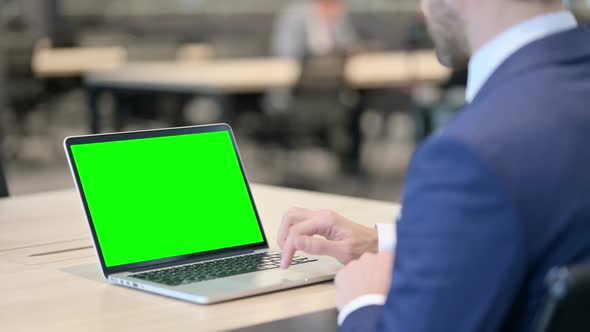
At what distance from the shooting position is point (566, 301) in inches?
40.5

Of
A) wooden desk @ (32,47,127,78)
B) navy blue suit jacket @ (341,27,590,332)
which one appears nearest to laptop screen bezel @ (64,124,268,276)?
navy blue suit jacket @ (341,27,590,332)

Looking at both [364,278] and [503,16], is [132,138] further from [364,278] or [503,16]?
[503,16]

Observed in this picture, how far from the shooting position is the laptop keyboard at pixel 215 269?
1496 mm

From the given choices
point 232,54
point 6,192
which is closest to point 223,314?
point 6,192

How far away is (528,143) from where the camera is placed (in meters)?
1.11

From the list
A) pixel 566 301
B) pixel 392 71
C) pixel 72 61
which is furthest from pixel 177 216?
pixel 72 61

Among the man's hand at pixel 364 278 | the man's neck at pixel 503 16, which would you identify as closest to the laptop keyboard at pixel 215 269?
the man's hand at pixel 364 278

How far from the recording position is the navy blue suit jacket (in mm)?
1071

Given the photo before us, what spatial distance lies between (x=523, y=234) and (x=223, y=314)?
45 centimetres

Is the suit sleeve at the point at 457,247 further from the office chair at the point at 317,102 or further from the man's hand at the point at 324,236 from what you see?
the office chair at the point at 317,102

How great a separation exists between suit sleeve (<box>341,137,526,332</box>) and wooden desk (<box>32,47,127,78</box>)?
685 centimetres

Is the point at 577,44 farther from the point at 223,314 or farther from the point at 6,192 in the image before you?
the point at 6,192

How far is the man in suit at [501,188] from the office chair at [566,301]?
6cm

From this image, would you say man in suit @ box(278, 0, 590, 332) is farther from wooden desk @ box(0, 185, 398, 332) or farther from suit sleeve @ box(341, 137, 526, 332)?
wooden desk @ box(0, 185, 398, 332)
